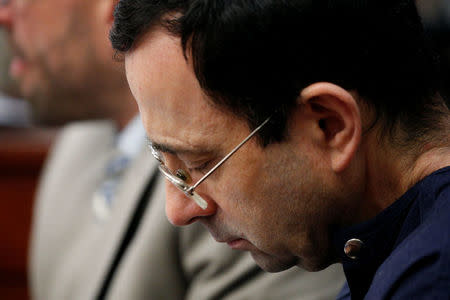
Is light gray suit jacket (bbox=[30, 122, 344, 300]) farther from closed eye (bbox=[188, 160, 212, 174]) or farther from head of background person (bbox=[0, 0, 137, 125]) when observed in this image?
closed eye (bbox=[188, 160, 212, 174])

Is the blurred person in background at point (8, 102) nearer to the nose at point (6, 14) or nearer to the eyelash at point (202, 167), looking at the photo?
the nose at point (6, 14)

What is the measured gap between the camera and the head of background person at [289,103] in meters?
0.93

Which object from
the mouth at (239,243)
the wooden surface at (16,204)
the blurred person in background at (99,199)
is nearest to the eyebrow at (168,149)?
the mouth at (239,243)

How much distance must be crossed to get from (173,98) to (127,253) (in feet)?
2.81

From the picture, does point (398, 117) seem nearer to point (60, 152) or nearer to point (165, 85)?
point (165, 85)

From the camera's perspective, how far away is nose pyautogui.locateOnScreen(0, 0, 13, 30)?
253 cm

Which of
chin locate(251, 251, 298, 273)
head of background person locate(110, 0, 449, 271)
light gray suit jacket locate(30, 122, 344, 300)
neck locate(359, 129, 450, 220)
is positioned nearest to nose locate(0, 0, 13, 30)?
light gray suit jacket locate(30, 122, 344, 300)

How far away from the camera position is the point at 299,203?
1.00 meters

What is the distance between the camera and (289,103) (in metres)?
0.96

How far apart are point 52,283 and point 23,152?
2.60 feet

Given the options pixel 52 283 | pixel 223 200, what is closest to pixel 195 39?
pixel 223 200

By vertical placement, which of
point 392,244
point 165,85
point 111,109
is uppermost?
point 165,85

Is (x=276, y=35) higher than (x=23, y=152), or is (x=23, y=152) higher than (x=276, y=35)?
(x=276, y=35)

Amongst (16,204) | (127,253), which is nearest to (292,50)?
(127,253)
